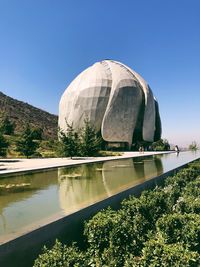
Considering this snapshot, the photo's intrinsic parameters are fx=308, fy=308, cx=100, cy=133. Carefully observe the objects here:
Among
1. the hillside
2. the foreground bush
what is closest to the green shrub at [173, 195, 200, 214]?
the foreground bush

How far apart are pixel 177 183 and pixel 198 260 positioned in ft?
22.2

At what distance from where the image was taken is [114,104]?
39.7m

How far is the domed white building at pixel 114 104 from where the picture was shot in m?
40.0

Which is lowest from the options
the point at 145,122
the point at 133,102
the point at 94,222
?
the point at 94,222

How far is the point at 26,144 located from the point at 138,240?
22608 mm

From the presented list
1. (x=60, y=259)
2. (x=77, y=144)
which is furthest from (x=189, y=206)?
(x=77, y=144)

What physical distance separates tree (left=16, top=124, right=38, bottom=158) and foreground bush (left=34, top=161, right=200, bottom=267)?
2054cm

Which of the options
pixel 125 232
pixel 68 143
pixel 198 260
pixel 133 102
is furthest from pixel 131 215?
pixel 133 102

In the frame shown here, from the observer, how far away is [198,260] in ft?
15.6

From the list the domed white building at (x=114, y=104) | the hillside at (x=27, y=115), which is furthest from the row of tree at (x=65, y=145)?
the hillside at (x=27, y=115)

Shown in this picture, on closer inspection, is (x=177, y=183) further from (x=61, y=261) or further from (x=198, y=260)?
(x=61, y=261)

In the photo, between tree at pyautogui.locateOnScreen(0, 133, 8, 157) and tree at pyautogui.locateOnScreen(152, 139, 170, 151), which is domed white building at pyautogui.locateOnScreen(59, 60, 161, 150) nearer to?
tree at pyautogui.locateOnScreen(152, 139, 170, 151)

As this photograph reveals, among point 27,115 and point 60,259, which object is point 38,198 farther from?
point 27,115

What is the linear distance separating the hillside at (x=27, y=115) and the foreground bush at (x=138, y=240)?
209ft
